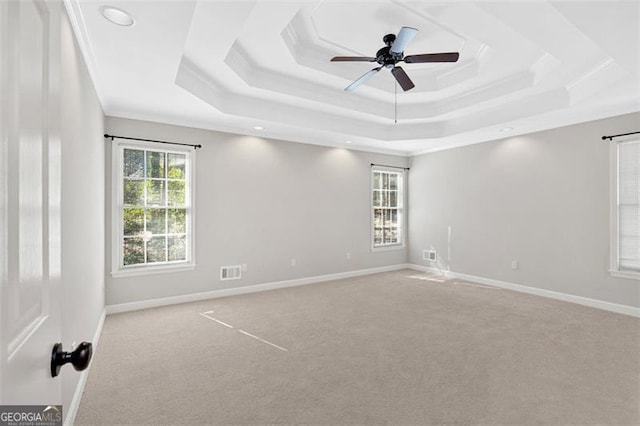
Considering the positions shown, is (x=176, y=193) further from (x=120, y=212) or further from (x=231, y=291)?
(x=231, y=291)

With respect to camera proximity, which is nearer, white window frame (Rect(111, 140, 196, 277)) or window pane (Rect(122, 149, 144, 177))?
white window frame (Rect(111, 140, 196, 277))

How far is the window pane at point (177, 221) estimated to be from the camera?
4.65 meters

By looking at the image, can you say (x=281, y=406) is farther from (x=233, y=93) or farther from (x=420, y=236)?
(x=420, y=236)

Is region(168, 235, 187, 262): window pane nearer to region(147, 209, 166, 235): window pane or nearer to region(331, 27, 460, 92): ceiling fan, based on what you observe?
region(147, 209, 166, 235): window pane

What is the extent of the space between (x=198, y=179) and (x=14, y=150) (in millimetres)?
4439

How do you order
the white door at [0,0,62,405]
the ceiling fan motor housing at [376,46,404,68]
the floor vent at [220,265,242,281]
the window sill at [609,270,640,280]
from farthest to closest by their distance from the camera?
the floor vent at [220,265,242,281] → the window sill at [609,270,640,280] → the ceiling fan motor housing at [376,46,404,68] → the white door at [0,0,62,405]

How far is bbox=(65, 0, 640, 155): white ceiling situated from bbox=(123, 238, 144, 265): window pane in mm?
1663

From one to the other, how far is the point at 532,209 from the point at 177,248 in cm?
548

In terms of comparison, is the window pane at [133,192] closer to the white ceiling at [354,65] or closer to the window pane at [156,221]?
the window pane at [156,221]

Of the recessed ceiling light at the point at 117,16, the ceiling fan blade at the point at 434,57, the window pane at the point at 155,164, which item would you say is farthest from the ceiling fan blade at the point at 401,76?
the window pane at the point at 155,164

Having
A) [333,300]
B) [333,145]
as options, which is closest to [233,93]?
[333,145]

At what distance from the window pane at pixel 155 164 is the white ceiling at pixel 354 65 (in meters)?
0.50

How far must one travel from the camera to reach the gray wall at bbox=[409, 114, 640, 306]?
175 inches

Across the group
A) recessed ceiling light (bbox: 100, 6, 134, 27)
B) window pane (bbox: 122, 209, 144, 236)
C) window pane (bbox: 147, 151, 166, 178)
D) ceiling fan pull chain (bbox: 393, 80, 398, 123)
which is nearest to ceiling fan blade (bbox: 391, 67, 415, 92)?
ceiling fan pull chain (bbox: 393, 80, 398, 123)
